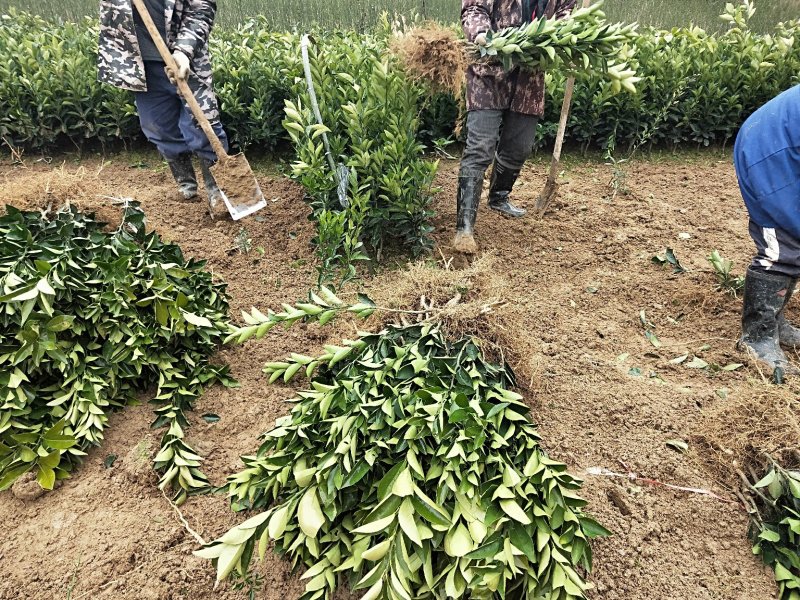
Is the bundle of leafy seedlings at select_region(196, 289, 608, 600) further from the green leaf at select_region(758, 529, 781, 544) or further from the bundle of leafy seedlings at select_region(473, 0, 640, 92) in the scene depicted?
the bundle of leafy seedlings at select_region(473, 0, 640, 92)

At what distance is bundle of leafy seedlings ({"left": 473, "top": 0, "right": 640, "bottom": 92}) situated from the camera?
120 inches

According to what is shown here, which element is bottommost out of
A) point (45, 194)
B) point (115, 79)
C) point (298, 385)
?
point (298, 385)

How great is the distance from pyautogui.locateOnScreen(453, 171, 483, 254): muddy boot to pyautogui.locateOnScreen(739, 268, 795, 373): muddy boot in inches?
61.8

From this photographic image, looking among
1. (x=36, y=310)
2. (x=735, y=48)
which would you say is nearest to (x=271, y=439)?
(x=36, y=310)

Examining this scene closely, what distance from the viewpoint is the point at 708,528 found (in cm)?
207

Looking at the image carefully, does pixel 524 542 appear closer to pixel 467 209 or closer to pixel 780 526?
pixel 780 526

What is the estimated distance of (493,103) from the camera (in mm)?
3455

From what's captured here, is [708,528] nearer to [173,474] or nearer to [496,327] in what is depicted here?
[496,327]

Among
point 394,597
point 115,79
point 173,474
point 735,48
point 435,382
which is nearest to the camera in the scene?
point 394,597

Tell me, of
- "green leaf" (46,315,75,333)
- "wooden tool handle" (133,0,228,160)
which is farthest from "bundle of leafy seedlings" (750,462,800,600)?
"wooden tool handle" (133,0,228,160)

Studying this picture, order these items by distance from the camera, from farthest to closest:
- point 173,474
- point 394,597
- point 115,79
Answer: point 115,79 → point 173,474 → point 394,597

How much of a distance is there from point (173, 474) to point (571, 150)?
185 inches

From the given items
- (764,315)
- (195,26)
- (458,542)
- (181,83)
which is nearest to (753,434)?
(764,315)

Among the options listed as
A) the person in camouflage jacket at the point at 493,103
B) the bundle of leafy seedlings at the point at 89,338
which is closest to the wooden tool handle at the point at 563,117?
the person in camouflage jacket at the point at 493,103
